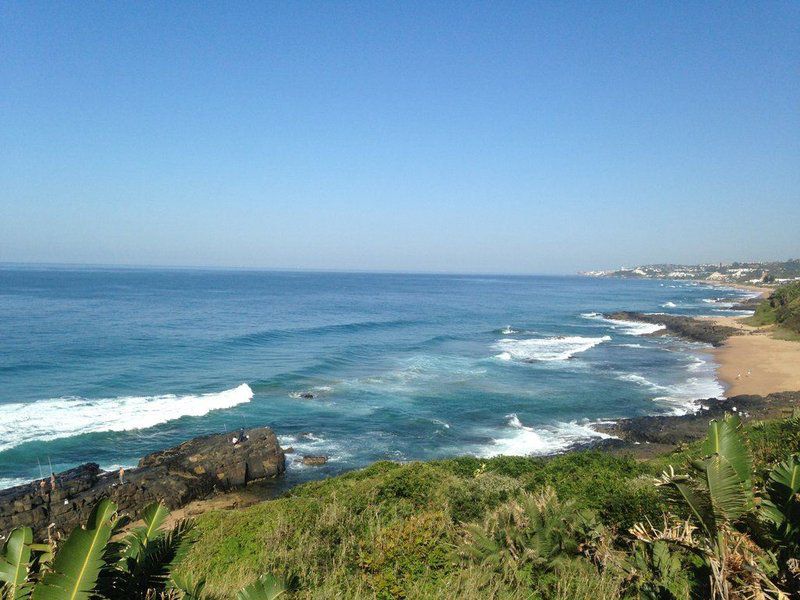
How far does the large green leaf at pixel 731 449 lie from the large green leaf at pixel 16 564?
726 centimetres

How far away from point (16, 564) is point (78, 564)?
114cm

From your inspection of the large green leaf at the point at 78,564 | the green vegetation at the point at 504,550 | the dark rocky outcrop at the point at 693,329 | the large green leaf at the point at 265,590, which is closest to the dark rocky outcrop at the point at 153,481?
the green vegetation at the point at 504,550

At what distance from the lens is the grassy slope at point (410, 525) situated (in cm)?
620

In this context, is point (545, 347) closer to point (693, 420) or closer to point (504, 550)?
point (693, 420)

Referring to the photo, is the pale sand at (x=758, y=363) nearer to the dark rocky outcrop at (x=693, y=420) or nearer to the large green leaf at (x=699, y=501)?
the dark rocky outcrop at (x=693, y=420)

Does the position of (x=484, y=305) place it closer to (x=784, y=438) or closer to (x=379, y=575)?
(x=784, y=438)

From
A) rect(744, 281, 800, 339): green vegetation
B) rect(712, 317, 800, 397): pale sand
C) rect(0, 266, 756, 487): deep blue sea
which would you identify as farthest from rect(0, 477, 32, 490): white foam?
rect(744, 281, 800, 339): green vegetation

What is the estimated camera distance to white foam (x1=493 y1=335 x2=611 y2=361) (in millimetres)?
47844

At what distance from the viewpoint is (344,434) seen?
88.4 ft

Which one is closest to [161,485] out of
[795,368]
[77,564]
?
[77,564]

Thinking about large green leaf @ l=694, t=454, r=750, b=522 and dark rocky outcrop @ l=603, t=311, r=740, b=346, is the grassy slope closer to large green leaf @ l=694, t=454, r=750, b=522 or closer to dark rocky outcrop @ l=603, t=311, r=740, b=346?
large green leaf @ l=694, t=454, r=750, b=522

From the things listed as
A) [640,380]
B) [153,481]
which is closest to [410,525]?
[153,481]

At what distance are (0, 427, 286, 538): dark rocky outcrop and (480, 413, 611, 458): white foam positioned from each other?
36.5ft

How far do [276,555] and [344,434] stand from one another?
1933 cm
